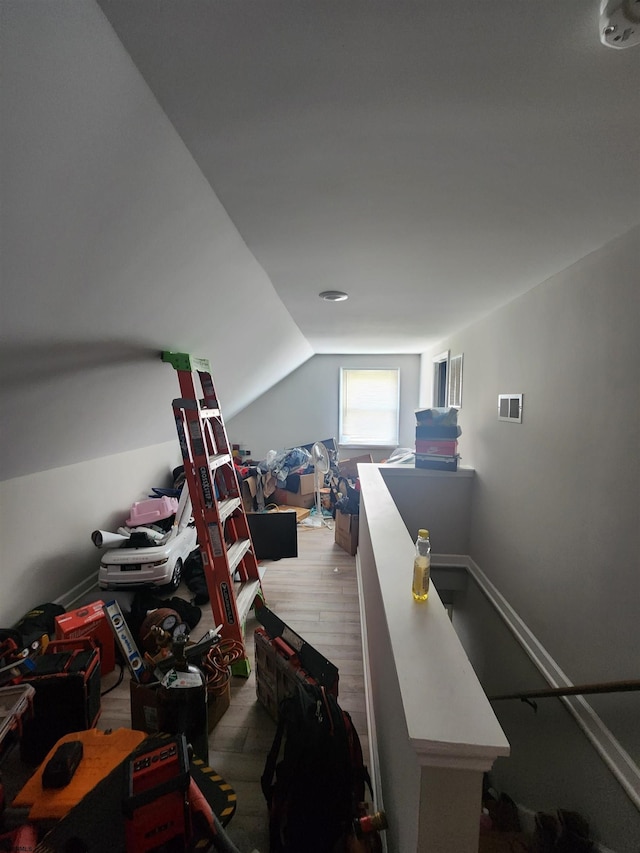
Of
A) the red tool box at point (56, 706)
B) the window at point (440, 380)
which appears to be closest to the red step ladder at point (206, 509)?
the red tool box at point (56, 706)

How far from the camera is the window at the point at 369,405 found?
19.3 ft

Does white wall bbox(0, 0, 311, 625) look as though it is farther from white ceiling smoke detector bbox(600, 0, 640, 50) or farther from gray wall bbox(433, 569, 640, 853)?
gray wall bbox(433, 569, 640, 853)

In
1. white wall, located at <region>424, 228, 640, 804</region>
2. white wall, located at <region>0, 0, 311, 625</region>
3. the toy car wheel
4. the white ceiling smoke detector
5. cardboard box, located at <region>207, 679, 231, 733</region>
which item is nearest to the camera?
the white ceiling smoke detector

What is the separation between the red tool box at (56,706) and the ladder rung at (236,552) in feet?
2.43

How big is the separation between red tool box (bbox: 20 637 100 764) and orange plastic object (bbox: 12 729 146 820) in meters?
0.10

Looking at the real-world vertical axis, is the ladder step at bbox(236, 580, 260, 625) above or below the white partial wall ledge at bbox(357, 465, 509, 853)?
→ below

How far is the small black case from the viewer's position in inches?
47.6

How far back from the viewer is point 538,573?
7.15 feet

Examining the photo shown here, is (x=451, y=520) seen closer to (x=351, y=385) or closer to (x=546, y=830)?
(x=546, y=830)

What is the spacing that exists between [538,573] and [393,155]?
2.25 metres

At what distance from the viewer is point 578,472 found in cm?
183

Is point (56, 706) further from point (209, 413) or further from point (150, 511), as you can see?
point (150, 511)

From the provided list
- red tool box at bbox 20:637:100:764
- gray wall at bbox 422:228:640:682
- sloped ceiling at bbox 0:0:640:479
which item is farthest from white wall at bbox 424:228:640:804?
red tool box at bbox 20:637:100:764

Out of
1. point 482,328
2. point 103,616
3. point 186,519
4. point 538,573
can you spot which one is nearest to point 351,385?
point 482,328
